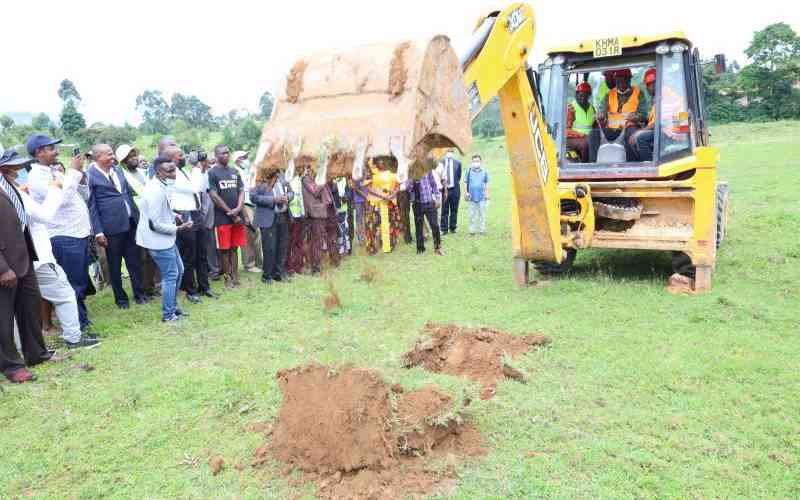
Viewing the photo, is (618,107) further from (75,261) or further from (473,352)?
(75,261)

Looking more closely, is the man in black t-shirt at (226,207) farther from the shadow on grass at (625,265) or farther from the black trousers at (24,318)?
the shadow on grass at (625,265)

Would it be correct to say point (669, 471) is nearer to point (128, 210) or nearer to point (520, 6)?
point (520, 6)

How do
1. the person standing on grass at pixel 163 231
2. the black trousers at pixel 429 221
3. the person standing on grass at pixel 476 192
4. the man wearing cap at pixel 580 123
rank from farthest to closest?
the person standing on grass at pixel 476 192
the black trousers at pixel 429 221
the man wearing cap at pixel 580 123
the person standing on grass at pixel 163 231

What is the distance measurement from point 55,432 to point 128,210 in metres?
3.54

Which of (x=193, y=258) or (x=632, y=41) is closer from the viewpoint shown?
(x=632, y=41)

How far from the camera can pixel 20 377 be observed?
517cm

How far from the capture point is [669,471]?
11.4 feet

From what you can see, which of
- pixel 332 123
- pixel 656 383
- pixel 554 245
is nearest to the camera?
pixel 332 123

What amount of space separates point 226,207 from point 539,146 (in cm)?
416

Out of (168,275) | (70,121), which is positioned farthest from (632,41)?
(70,121)

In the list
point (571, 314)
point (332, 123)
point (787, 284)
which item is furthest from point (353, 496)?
point (787, 284)

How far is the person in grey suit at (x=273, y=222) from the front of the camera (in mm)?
8422

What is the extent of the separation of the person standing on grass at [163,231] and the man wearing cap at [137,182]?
0.81 metres

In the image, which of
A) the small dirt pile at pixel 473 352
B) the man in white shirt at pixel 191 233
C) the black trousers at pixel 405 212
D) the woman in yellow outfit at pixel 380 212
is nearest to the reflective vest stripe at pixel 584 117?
the small dirt pile at pixel 473 352
